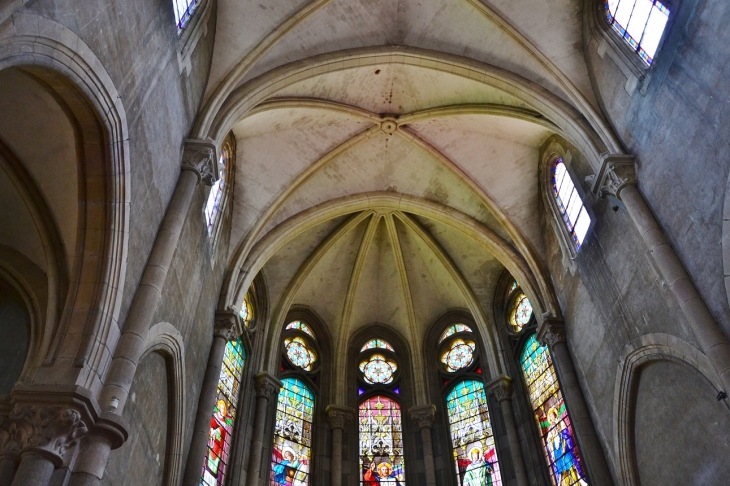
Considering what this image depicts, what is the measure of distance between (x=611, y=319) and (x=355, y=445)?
7.45m

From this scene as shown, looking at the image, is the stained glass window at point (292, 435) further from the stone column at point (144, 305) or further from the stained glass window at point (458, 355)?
the stone column at point (144, 305)

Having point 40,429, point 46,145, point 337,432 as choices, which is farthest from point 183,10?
point 337,432

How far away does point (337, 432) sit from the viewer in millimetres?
Answer: 15953

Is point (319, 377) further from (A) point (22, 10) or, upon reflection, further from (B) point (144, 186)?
(A) point (22, 10)

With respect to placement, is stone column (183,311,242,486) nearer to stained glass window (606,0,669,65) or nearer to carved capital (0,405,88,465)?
carved capital (0,405,88,465)

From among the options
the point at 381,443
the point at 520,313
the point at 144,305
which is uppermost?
the point at 520,313

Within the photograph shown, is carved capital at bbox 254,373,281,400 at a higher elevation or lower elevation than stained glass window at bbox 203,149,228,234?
lower

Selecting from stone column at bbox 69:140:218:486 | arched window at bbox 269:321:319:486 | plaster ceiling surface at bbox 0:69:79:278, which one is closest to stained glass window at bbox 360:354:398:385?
arched window at bbox 269:321:319:486

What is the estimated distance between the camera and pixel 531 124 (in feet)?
48.3

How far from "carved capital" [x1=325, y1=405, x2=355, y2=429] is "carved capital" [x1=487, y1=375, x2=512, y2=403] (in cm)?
368

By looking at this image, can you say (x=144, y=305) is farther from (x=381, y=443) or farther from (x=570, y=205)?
(x=381, y=443)

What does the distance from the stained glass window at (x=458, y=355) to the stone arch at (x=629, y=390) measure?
6486 mm

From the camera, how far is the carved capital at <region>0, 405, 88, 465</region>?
6492mm

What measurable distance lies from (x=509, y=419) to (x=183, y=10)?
11.2m
